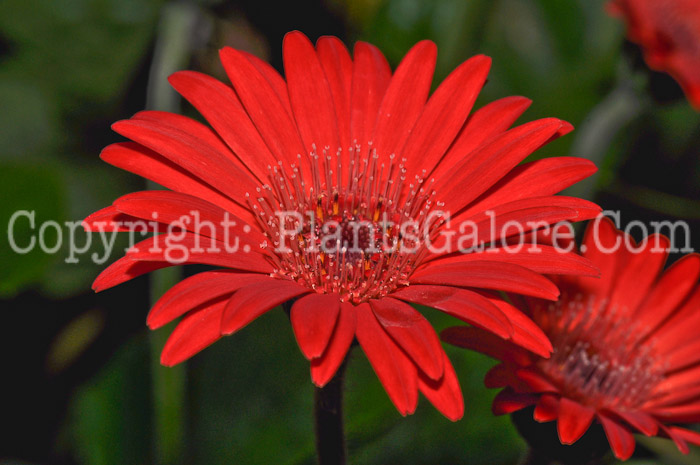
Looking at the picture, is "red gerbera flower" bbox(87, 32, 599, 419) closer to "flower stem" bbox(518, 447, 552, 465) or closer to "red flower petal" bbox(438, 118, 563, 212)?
"red flower petal" bbox(438, 118, 563, 212)

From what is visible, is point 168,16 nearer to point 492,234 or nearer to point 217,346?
point 217,346

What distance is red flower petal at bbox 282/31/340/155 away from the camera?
3.81ft

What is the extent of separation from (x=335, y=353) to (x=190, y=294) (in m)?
0.20

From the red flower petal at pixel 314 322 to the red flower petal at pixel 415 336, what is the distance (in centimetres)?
7

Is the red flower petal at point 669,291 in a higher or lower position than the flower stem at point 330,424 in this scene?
higher

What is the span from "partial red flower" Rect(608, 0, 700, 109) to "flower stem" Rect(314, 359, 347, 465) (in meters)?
1.13

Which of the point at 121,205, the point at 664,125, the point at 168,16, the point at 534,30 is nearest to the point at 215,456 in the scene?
the point at 121,205

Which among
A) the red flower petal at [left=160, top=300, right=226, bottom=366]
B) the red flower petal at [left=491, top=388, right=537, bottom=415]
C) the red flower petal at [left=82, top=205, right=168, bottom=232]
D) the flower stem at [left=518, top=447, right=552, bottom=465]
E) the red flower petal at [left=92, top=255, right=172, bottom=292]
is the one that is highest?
the red flower petal at [left=82, top=205, right=168, bottom=232]

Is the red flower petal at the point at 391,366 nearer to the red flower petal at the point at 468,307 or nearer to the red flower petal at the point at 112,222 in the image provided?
the red flower petal at the point at 468,307

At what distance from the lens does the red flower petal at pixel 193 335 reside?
2.82 feet

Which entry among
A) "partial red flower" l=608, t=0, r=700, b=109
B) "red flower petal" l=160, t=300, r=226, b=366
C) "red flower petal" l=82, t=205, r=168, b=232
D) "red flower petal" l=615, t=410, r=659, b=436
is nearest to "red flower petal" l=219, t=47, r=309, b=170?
"red flower petal" l=82, t=205, r=168, b=232

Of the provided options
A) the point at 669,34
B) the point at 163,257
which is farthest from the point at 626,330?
the point at 669,34

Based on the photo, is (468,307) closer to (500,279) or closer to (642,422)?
(500,279)

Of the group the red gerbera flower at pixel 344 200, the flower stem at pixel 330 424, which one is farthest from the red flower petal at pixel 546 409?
the flower stem at pixel 330 424
